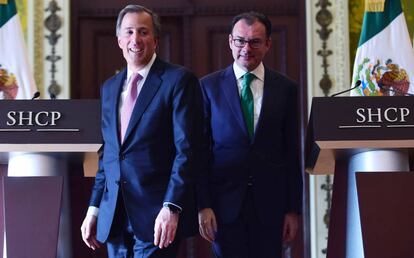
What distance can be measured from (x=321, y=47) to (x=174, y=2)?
1.18m

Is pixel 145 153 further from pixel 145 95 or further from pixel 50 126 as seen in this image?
pixel 50 126

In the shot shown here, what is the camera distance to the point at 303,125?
579 centimetres

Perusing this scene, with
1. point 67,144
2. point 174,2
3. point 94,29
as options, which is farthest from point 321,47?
point 67,144

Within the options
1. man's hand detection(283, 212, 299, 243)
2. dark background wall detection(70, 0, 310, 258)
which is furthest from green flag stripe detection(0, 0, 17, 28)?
man's hand detection(283, 212, 299, 243)

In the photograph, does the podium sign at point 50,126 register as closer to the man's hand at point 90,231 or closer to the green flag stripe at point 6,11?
the man's hand at point 90,231

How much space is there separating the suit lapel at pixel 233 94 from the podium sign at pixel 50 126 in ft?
1.88

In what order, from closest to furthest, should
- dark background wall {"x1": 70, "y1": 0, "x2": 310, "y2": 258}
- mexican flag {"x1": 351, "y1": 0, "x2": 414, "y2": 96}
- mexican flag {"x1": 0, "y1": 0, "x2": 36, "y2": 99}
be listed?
mexican flag {"x1": 351, "y1": 0, "x2": 414, "y2": 96}, mexican flag {"x1": 0, "y1": 0, "x2": 36, "y2": 99}, dark background wall {"x1": 70, "y1": 0, "x2": 310, "y2": 258}

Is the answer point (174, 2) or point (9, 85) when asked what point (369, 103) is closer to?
point (9, 85)

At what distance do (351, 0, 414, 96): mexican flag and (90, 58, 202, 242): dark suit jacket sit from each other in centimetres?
219

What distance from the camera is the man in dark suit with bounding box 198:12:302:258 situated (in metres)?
3.29

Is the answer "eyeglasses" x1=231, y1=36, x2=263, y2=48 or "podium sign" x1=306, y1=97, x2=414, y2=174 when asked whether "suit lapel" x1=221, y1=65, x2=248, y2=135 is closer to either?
"eyeglasses" x1=231, y1=36, x2=263, y2=48

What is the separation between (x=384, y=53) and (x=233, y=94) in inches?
76.2

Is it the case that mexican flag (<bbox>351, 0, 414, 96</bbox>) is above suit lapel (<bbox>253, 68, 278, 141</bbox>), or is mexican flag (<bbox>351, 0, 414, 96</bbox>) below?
above

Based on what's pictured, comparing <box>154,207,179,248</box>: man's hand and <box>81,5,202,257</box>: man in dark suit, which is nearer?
<box>154,207,179,248</box>: man's hand
